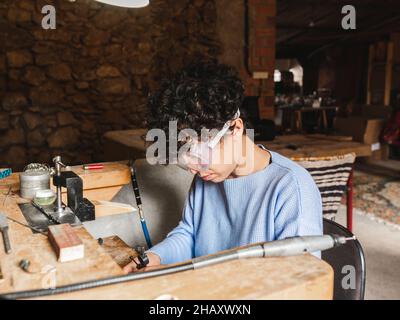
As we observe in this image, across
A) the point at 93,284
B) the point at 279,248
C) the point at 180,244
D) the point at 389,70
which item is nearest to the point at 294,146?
the point at 180,244

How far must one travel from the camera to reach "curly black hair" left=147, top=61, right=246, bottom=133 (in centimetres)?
122

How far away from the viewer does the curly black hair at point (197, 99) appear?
4.00 feet

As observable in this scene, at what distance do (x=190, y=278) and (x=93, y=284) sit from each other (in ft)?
0.64

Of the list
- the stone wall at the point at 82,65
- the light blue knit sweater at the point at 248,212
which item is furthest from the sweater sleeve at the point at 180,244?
the stone wall at the point at 82,65

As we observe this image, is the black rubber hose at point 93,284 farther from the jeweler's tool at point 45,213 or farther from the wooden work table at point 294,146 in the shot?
the wooden work table at point 294,146

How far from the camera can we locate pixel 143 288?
831mm

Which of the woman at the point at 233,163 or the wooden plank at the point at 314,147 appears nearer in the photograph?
the woman at the point at 233,163

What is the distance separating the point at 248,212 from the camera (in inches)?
53.8

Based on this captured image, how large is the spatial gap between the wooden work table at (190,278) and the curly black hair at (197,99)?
1.42 ft

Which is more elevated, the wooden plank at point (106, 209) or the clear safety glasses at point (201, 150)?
the clear safety glasses at point (201, 150)

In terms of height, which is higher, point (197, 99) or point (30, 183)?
point (197, 99)

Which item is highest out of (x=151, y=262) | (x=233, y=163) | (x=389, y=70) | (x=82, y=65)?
(x=389, y=70)

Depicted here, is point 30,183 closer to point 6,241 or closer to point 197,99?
point 6,241
